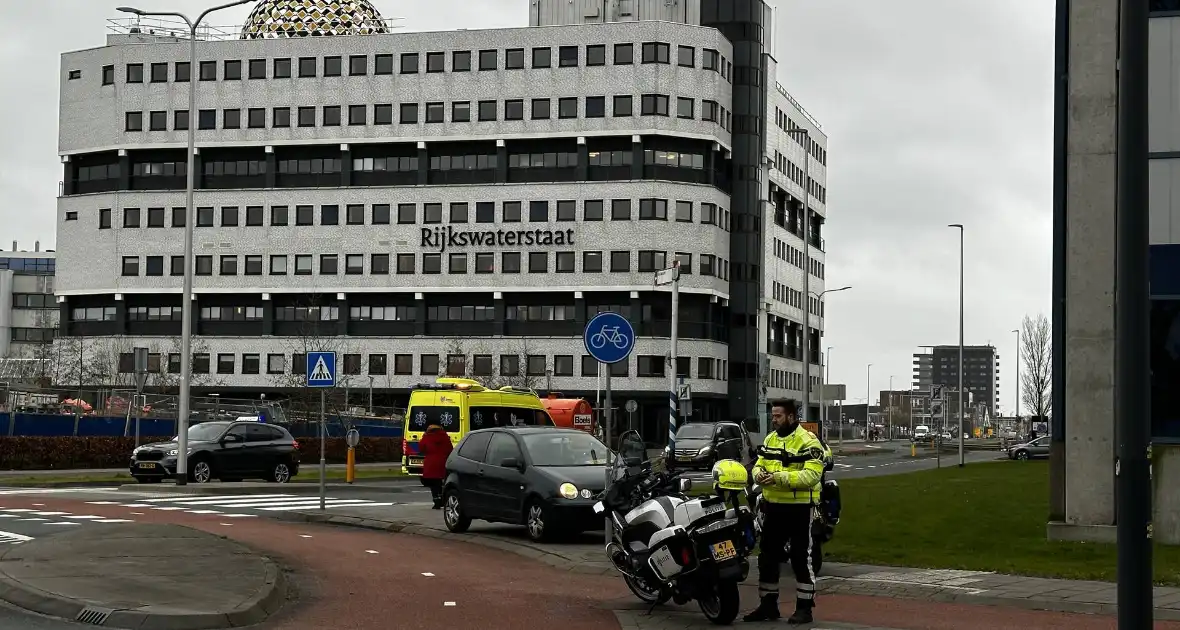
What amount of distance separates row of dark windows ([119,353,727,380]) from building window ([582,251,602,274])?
4952 mm

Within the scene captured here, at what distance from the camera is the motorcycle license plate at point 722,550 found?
11.3 m

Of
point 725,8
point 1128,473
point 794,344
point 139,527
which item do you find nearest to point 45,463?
point 139,527

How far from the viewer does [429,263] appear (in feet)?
276

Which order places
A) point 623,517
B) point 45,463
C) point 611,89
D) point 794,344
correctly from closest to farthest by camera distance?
point 623,517 → point 45,463 → point 611,89 → point 794,344

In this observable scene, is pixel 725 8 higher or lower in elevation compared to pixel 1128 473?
higher

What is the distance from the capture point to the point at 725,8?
86938mm

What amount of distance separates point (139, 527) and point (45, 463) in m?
27.6

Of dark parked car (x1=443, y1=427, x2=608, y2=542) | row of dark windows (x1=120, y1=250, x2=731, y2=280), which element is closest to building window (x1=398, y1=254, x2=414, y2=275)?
row of dark windows (x1=120, y1=250, x2=731, y2=280)

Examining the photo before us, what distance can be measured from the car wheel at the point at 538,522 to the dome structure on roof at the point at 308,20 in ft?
235

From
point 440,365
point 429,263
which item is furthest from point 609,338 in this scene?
point 429,263

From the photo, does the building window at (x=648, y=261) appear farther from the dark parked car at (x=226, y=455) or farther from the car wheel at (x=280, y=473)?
the car wheel at (x=280, y=473)

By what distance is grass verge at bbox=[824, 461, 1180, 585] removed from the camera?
1527 centimetres

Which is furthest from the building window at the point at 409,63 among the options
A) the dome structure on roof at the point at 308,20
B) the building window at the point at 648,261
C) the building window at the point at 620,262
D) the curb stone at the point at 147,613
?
the curb stone at the point at 147,613

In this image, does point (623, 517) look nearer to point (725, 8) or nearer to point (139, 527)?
point (139, 527)
